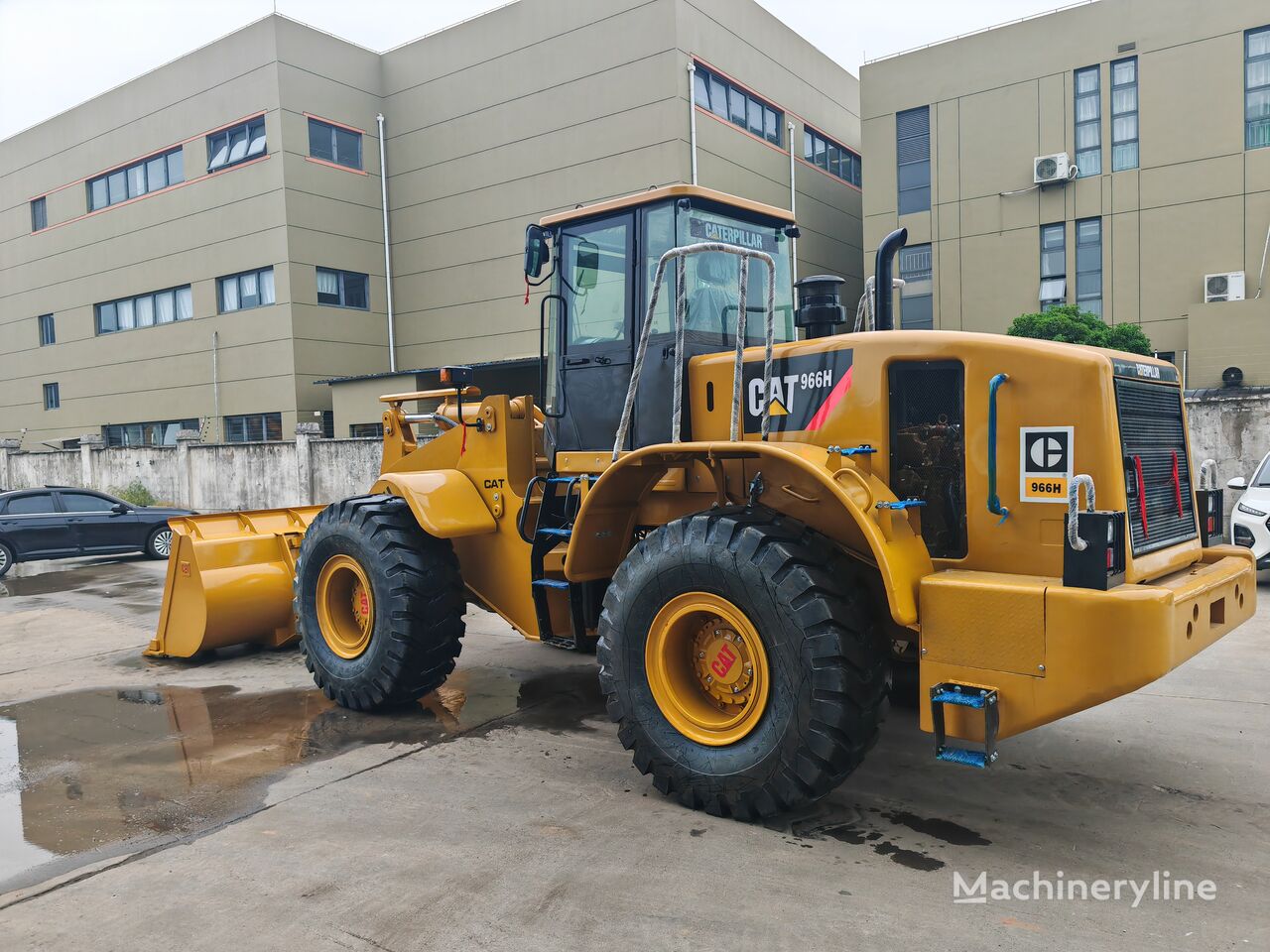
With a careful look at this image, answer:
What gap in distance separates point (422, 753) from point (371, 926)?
1.83 metres

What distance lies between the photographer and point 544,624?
550cm

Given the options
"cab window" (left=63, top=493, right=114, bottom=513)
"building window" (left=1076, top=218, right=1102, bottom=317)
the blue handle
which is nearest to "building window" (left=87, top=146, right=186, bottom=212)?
"cab window" (left=63, top=493, right=114, bottom=513)

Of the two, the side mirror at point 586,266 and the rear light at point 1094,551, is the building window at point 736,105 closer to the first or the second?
the side mirror at point 586,266

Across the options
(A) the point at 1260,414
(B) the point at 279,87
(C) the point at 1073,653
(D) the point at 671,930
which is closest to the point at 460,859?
(D) the point at 671,930

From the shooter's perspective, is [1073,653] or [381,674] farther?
[381,674]

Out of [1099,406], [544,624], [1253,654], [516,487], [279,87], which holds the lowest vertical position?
[1253,654]

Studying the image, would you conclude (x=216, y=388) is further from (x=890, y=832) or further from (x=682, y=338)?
(x=890, y=832)

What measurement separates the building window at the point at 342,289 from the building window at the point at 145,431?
242 inches

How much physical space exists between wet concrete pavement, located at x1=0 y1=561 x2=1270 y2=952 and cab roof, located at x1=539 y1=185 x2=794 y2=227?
2.93 metres

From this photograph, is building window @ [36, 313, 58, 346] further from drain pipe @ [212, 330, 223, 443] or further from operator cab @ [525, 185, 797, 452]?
operator cab @ [525, 185, 797, 452]

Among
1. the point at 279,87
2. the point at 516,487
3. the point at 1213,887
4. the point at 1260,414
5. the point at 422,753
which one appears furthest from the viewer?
the point at 279,87

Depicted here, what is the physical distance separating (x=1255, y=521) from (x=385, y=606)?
8.67 m

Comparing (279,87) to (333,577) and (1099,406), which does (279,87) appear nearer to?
(333,577)

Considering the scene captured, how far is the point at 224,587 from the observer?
7.09m
